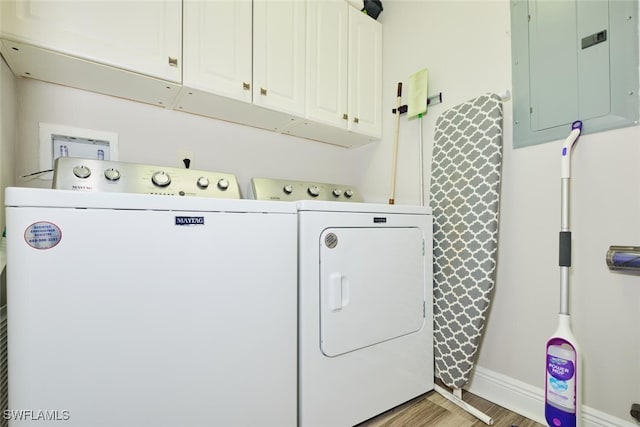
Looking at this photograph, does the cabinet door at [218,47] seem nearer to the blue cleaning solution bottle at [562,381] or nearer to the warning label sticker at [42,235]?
the warning label sticker at [42,235]

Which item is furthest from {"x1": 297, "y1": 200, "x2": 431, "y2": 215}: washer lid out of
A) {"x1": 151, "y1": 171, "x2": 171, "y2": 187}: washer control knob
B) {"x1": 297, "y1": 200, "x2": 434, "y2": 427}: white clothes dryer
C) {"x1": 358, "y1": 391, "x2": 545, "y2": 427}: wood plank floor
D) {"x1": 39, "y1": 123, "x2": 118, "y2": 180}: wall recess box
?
{"x1": 39, "y1": 123, "x2": 118, "y2": 180}: wall recess box

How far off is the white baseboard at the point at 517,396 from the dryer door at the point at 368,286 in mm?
468

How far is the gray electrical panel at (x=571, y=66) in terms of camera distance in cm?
114

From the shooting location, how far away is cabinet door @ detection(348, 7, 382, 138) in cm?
200

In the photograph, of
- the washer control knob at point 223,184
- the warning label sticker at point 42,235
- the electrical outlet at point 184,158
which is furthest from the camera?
the electrical outlet at point 184,158

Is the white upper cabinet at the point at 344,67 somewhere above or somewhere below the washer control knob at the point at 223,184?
above

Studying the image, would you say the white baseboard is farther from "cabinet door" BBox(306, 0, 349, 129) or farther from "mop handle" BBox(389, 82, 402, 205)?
"cabinet door" BBox(306, 0, 349, 129)

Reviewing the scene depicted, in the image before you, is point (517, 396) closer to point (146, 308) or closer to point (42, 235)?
point (146, 308)

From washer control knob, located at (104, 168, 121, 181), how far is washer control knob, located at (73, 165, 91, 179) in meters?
0.06

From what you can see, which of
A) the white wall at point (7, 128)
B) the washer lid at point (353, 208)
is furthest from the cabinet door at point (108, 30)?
the washer lid at point (353, 208)

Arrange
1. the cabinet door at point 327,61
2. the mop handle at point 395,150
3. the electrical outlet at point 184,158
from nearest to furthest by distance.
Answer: the electrical outlet at point 184,158 < the cabinet door at point 327,61 < the mop handle at point 395,150

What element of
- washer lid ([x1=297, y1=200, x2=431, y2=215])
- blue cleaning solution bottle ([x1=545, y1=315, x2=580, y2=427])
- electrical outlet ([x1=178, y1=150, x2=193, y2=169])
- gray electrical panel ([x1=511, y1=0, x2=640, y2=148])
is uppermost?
gray electrical panel ([x1=511, y1=0, x2=640, y2=148])

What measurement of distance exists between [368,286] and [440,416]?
29.2 inches

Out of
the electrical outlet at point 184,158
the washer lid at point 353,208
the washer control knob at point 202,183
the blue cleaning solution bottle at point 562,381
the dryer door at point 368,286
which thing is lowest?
the blue cleaning solution bottle at point 562,381
